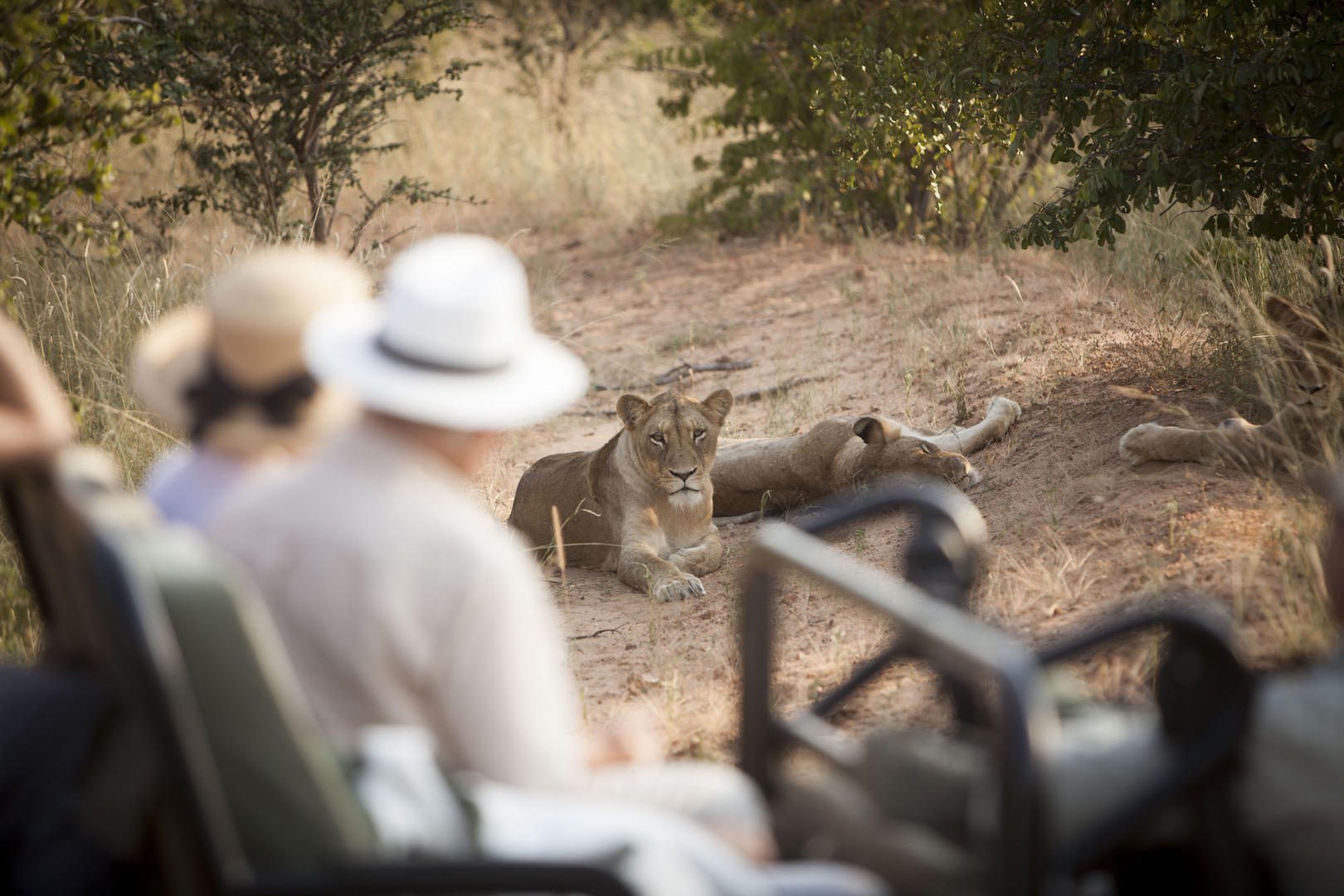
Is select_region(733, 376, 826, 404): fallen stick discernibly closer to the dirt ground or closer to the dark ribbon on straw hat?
the dirt ground

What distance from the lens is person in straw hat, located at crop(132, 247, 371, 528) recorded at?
215cm

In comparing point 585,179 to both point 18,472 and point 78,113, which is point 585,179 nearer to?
point 78,113

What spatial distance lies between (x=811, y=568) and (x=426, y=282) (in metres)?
0.79

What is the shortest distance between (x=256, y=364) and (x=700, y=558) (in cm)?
397

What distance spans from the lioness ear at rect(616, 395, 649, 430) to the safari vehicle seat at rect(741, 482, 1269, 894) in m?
3.86

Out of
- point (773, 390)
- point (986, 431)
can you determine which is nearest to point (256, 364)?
point (986, 431)

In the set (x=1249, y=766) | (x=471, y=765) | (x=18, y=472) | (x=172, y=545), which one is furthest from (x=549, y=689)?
(x=1249, y=766)

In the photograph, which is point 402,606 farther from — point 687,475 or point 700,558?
point 687,475

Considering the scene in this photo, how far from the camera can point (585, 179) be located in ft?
40.3

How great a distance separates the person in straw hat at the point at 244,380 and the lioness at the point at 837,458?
3818 mm

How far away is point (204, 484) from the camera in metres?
2.30

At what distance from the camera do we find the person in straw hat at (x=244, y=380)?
84.6 inches

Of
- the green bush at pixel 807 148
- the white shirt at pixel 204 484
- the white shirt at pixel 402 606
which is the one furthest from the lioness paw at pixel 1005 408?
the white shirt at pixel 402 606

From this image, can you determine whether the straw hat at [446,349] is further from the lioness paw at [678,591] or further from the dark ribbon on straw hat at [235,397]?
the lioness paw at [678,591]
